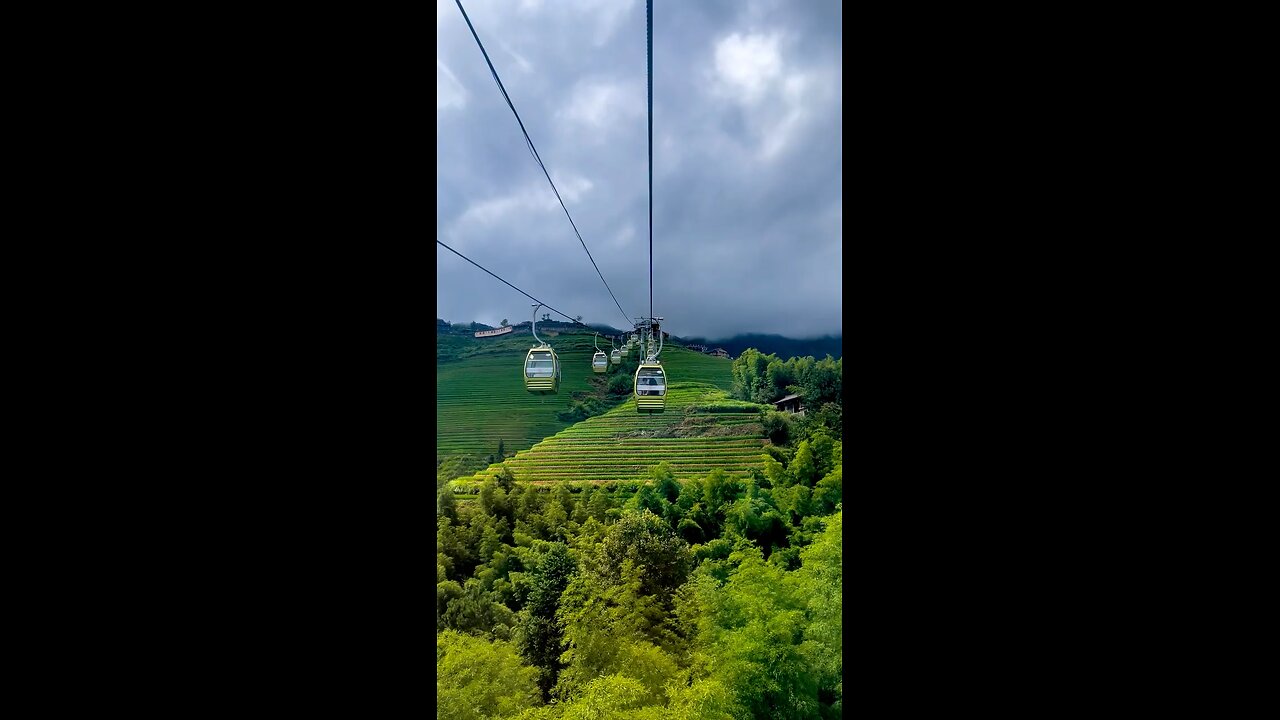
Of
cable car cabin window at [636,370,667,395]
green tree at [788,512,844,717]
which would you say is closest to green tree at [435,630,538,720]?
green tree at [788,512,844,717]

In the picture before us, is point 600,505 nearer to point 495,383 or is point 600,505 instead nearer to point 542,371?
point 495,383

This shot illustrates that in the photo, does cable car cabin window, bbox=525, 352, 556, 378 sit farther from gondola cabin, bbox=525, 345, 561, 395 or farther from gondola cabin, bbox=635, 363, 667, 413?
gondola cabin, bbox=635, 363, 667, 413

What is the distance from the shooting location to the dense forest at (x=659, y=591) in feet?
18.0

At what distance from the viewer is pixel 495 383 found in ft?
39.0

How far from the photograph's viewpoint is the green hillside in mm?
11469

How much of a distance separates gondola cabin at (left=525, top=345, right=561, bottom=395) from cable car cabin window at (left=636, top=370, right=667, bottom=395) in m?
1.29

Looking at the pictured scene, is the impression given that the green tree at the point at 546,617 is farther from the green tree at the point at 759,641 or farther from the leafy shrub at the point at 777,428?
the leafy shrub at the point at 777,428
